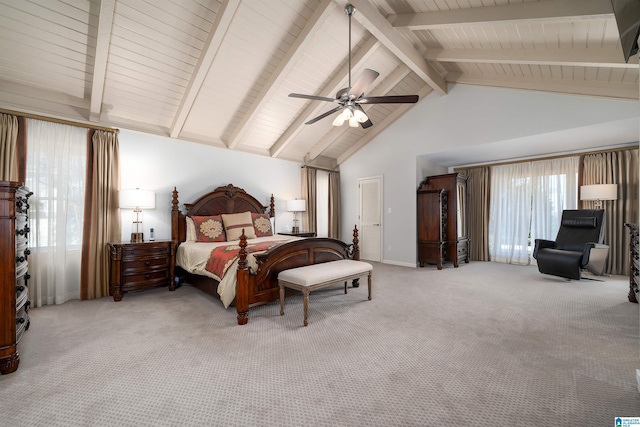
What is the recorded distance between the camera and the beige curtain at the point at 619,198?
4941mm

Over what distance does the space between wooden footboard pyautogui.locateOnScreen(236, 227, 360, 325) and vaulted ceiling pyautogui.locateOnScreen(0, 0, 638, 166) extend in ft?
8.18

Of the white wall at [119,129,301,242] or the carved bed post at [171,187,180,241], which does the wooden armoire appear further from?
the carved bed post at [171,187,180,241]

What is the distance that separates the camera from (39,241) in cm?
354

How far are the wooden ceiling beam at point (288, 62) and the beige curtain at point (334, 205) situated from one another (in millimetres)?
2766

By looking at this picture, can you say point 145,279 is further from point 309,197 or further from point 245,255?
point 309,197

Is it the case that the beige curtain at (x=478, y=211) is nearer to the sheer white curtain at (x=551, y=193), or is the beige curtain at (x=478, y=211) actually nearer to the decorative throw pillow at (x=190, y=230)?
the sheer white curtain at (x=551, y=193)

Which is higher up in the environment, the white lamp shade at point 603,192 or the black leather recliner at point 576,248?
the white lamp shade at point 603,192

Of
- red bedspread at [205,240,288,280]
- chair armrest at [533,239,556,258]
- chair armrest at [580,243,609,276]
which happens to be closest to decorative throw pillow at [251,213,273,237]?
red bedspread at [205,240,288,280]

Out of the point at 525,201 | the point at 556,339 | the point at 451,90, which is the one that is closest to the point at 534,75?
the point at 451,90

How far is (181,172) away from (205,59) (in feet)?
6.85

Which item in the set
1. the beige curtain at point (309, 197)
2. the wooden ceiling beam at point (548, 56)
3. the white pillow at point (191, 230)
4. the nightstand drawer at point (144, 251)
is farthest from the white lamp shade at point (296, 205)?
the wooden ceiling beam at point (548, 56)

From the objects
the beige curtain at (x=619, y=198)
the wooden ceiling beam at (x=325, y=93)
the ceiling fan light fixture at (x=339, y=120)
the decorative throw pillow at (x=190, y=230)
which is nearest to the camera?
the ceiling fan light fixture at (x=339, y=120)

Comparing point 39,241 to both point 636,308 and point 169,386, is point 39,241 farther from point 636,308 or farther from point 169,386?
point 636,308

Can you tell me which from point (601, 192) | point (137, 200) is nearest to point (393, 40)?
point (137, 200)
